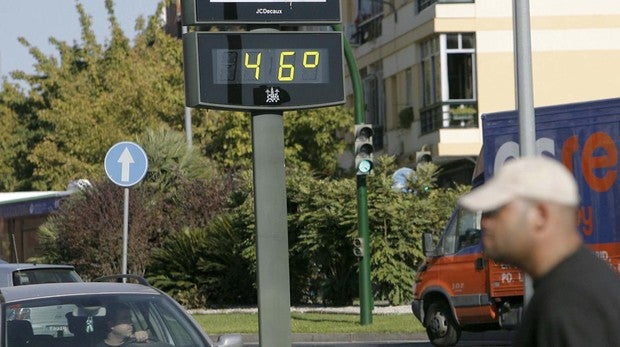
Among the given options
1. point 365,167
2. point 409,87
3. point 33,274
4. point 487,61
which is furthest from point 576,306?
point 409,87

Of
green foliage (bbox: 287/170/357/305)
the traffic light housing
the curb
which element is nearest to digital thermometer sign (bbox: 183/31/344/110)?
the curb

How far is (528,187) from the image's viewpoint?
3492 millimetres

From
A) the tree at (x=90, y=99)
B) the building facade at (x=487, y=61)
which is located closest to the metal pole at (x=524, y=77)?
the building facade at (x=487, y=61)

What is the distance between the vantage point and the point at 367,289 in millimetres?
23531

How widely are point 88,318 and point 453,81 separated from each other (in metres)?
31.6

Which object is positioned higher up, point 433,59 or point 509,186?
point 433,59

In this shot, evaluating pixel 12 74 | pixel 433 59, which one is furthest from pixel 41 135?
pixel 433 59

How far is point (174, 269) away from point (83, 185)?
10.9 feet

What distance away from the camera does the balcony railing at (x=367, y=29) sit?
1818 inches

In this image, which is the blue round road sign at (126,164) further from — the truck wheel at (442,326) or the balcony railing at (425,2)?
the balcony railing at (425,2)

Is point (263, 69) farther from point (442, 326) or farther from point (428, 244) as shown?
point (442, 326)

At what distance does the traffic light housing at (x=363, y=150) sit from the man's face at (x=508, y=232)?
1948cm

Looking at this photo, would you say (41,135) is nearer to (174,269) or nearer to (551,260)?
(174,269)

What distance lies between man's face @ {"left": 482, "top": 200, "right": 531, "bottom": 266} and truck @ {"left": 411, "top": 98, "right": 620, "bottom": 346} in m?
12.8
